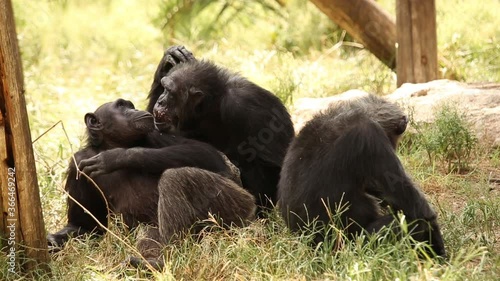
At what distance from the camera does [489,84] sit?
8047 millimetres

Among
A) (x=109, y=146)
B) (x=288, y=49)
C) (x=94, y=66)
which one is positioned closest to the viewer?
(x=109, y=146)

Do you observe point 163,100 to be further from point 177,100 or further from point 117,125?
point 117,125

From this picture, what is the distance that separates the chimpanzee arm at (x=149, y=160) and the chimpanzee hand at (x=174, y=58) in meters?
1.10

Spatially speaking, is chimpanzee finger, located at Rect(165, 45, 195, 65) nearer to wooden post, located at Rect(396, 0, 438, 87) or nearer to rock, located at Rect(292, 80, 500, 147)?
rock, located at Rect(292, 80, 500, 147)

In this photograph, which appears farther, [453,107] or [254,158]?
[453,107]

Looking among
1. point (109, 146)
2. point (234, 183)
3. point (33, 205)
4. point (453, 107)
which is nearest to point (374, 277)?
point (234, 183)

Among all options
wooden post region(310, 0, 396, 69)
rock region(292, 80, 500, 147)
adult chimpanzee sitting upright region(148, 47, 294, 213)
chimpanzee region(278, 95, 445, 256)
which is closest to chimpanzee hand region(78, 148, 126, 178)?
adult chimpanzee sitting upright region(148, 47, 294, 213)

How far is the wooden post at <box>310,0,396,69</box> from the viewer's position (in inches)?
334

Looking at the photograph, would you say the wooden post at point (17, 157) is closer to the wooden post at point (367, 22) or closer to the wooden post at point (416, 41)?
the wooden post at point (367, 22)

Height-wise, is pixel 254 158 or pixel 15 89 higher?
pixel 15 89

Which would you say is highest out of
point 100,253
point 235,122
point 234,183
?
point 235,122

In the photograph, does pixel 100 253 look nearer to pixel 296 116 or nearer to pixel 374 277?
pixel 374 277

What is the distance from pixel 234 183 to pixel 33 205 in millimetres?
1328

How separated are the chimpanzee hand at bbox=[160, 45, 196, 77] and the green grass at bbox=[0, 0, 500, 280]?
1.05 m
